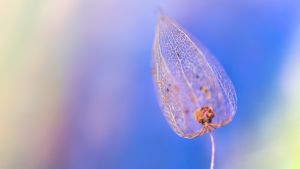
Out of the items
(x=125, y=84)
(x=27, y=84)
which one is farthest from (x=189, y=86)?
(x=27, y=84)

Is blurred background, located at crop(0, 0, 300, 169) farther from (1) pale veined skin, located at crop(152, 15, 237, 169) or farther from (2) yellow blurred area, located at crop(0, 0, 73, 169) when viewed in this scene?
(1) pale veined skin, located at crop(152, 15, 237, 169)

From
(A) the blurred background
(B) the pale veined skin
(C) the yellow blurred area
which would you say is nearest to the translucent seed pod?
(B) the pale veined skin

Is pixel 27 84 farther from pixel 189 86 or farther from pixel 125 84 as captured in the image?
pixel 189 86

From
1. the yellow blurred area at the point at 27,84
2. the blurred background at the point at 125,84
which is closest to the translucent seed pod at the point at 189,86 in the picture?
the blurred background at the point at 125,84

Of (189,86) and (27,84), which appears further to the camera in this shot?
(27,84)

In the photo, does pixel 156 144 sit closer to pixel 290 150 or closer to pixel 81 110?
pixel 81 110
